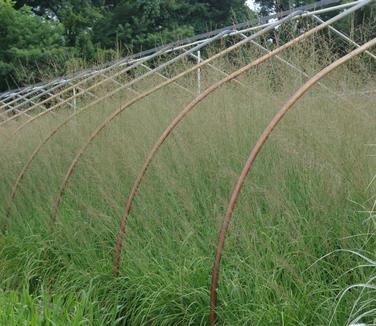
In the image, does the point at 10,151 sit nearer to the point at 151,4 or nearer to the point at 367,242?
the point at 367,242

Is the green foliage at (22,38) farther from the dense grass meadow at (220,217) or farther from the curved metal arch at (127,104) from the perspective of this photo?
the curved metal arch at (127,104)

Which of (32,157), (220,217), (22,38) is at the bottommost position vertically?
(22,38)

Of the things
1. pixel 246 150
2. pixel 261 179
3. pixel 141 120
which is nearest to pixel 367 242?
pixel 261 179

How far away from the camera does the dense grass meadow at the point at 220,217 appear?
2723 mm

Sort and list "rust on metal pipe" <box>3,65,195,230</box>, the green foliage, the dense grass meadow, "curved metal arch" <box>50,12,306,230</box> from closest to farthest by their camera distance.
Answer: the dense grass meadow
"curved metal arch" <box>50,12,306,230</box>
"rust on metal pipe" <box>3,65,195,230</box>
the green foliage

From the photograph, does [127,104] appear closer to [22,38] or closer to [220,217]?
[220,217]

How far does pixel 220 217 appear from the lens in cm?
331

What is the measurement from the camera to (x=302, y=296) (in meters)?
2.59

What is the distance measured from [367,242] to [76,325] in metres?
1.38

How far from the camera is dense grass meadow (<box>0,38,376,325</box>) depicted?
8.93 feet

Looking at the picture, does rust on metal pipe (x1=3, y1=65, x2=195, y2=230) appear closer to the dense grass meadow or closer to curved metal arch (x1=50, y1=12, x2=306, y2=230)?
the dense grass meadow

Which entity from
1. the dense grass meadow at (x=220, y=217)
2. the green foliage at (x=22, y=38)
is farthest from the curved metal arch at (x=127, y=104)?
the green foliage at (x=22, y=38)

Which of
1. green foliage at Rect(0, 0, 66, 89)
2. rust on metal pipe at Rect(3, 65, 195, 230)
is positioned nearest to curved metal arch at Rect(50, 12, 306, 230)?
rust on metal pipe at Rect(3, 65, 195, 230)

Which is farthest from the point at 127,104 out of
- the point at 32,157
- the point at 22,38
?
the point at 22,38
